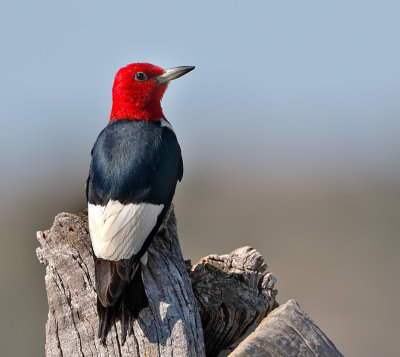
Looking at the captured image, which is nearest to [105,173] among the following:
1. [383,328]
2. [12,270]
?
[383,328]

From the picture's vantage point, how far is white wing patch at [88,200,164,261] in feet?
14.8

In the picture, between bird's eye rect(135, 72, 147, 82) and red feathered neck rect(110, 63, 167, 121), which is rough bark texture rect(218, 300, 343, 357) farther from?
bird's eye rect(135, 72, 147, 82)

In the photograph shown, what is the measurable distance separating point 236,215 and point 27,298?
5753 millimetres

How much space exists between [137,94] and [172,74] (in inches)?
13.3

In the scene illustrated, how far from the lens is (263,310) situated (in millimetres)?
4789

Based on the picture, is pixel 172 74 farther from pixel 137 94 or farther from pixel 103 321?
pixel 103 321

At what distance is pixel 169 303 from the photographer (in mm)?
4391

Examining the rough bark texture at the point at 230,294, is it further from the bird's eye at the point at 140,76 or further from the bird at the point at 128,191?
the bird's eye at the point at 140,76

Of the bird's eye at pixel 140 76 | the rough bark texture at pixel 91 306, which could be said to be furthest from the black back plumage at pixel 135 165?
the bird's eye at pixel 140 76

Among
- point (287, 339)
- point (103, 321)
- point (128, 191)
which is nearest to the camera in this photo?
point (287, 339)

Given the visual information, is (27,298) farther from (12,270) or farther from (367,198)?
(367,198)

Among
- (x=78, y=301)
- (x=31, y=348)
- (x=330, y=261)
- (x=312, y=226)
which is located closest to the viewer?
(x=78, y=301)

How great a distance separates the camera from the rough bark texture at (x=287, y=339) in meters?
3.88

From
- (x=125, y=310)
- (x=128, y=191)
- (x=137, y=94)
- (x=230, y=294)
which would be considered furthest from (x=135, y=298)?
(x=137, y=94)
